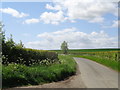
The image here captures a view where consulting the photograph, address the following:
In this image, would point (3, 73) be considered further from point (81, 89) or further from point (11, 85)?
point (81, 89)

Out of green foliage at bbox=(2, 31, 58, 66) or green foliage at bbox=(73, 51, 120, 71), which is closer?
green foliage at bbox=(2, 31, 58, 66)

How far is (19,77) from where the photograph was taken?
36.8ft

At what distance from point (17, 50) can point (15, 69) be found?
5613 mm

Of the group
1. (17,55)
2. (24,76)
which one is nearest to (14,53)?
(17,55)

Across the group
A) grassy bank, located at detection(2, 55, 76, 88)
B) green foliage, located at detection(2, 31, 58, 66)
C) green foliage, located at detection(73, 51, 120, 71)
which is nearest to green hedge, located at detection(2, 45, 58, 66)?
green foliage, located at detection(2, 31, 58, 66)

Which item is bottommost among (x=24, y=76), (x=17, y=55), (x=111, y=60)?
(x=111, y=60)

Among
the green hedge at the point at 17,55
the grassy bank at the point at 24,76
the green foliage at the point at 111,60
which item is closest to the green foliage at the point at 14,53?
the green hedge at the point at 17,55

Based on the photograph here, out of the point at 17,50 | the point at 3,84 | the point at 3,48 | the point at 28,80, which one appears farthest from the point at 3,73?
the point at 17,50

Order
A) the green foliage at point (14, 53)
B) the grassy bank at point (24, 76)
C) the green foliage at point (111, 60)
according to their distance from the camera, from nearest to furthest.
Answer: the grassy bank at point (24, 76) < the green foliage at point (14, 53) < the green foliage at point (111, 60)

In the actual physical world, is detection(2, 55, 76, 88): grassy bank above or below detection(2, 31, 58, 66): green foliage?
below

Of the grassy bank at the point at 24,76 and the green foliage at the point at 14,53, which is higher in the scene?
the green foliage at the point at 14,53

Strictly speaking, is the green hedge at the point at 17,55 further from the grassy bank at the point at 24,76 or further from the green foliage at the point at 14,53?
the grassy bank at the point at 24,76

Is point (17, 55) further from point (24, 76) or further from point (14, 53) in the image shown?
point (24, 76)

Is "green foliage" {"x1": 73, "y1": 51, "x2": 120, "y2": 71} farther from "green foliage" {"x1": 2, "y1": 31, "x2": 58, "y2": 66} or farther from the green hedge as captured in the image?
"green foliage" {"x1": 2, "y1": 31, "x2": 58, "y2": 66}
